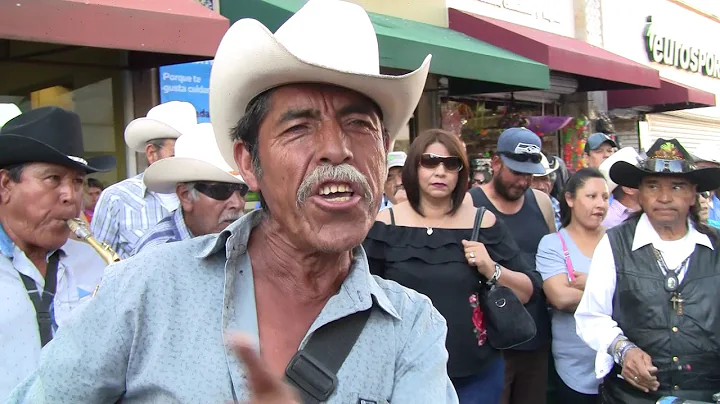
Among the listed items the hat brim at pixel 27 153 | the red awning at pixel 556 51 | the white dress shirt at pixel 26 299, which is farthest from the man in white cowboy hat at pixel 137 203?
the red awning at pixel 556 51

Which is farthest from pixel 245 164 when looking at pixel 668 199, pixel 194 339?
pixel 668 199

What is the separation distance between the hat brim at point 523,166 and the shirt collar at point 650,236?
1.06 meters

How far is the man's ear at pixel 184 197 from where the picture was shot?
3707 millimetres

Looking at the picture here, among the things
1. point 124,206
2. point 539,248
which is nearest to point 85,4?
point 124,206

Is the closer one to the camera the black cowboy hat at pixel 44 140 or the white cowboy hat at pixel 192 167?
the black cowboy hat at pixel 44 140

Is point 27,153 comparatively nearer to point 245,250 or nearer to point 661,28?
point 245,250

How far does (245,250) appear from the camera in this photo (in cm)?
175

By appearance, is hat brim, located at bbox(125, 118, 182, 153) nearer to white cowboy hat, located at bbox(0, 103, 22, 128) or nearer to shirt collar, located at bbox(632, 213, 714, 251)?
white cowboy hat, located at bbox(0, 103, 22, 128)

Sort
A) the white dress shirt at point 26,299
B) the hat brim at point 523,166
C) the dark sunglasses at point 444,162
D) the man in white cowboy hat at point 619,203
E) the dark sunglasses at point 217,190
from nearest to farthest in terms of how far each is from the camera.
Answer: the white dress shirt at point 26,299 → the dark sunglasses at point 217,190 → the dark sunglasses at point 444,162 → the hat brim at point 523,166 → the man in white cowboy hat at point 619,203

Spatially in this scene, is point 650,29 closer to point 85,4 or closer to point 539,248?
point 539,248

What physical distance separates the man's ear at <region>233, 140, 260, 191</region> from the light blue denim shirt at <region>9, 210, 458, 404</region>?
0.13 m

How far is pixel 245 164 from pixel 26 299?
1.33 m

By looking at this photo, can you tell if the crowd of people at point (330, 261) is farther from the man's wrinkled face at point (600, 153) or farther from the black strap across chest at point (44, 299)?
the man's wrinkled face at point (600, 153)

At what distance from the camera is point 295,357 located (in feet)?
5.07
